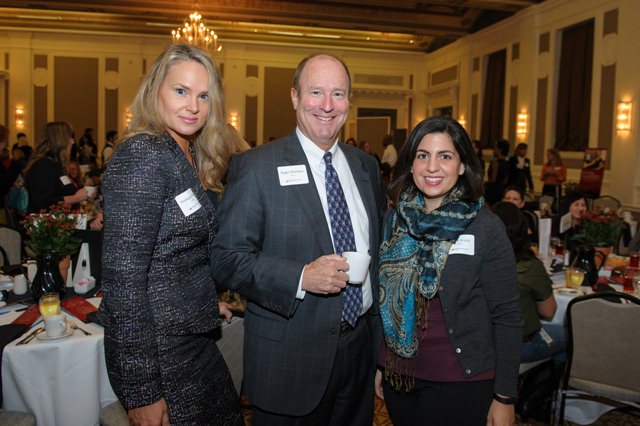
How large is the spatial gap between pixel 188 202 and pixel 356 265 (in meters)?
0.52

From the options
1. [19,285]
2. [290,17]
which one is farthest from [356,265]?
[290,17]

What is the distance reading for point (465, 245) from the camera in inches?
66.1

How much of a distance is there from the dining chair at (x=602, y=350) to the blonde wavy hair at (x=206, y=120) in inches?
76.8

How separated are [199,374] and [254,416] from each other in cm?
31

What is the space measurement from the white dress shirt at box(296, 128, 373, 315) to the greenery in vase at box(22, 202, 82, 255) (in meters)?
1.44

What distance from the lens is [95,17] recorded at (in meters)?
13.0

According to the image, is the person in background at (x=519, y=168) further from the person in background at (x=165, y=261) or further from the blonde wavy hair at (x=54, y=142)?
the person in background at (x=165, y=261)

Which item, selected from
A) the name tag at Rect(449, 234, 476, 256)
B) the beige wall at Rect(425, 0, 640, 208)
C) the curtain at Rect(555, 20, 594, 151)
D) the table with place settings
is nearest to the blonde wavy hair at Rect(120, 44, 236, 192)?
the name tag at Rect(449, 234, 476, 256)

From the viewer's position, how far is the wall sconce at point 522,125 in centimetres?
1022

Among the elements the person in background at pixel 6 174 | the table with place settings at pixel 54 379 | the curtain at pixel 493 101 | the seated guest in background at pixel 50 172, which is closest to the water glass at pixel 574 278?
the table with place settings at pixel 54 379

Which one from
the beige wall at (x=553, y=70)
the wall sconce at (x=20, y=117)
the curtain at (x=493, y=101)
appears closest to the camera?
the beige wall at (x=553, y=70)

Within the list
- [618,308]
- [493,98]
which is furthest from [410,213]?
[493,98]

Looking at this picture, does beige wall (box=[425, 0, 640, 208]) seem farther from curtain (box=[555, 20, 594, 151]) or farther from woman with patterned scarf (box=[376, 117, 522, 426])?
woman with patterned scarf (box=[376, 117, 522, 426])

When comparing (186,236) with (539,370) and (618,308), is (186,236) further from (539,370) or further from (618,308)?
(539,370)
